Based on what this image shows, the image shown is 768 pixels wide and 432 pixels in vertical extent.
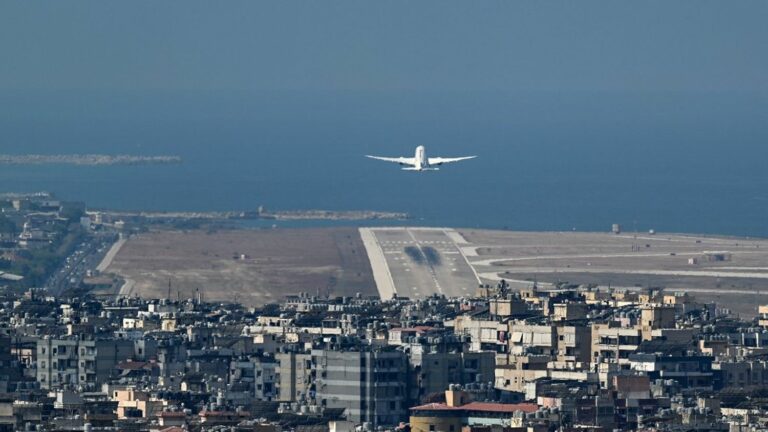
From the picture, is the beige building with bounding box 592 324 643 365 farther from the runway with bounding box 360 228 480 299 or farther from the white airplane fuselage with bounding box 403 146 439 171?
the white airplane fuselage with bounding box 403 146 439 171

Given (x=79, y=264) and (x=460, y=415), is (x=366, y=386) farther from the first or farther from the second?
(x=79, y=264)

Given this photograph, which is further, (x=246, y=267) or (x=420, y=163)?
(x=246, y=267)

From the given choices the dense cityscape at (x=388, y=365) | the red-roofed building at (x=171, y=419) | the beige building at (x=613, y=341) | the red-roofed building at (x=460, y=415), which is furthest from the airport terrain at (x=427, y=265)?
the red-roofed building at (x=171, y=419)

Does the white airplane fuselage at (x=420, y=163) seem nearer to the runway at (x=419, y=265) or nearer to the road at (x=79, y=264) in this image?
the runway at (x=419, y=265)

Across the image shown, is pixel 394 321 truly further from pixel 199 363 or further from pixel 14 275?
pixel 14 275

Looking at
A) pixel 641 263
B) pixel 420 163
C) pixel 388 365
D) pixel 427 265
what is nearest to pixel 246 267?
pixel 427 265
